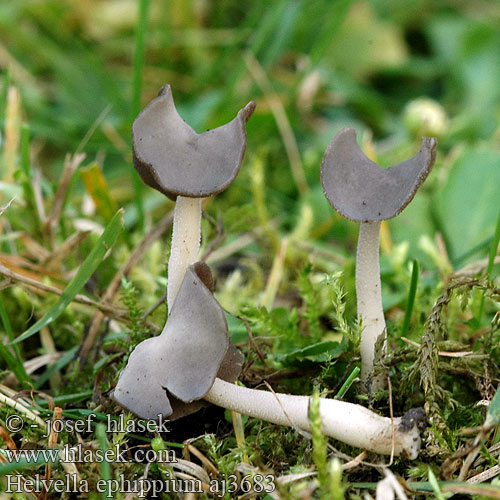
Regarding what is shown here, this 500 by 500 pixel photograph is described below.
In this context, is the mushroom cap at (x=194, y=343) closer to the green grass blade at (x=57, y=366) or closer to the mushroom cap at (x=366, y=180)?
the mushroom cap at (x=366, y=180)

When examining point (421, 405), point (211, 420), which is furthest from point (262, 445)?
point (421, 405)

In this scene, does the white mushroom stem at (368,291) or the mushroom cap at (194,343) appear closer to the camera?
the mushroom cap at (194,343)

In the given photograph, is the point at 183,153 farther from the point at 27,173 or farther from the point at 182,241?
the point at 27,173

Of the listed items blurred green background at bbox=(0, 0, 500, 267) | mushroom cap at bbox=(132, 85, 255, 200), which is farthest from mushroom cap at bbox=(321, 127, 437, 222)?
blurred green background at bbox=(0, 0, 500, 267)

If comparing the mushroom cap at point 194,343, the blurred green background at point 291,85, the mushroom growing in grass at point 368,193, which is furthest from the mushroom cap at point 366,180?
the blurred green background at point 291,85

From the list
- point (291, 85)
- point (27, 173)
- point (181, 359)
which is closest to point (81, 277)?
point (181, 359)

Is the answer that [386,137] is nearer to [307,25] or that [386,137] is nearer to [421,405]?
[307,25]
